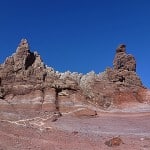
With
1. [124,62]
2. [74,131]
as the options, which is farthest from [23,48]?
[74,131]

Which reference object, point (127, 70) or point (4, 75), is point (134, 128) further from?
point (127, 70)

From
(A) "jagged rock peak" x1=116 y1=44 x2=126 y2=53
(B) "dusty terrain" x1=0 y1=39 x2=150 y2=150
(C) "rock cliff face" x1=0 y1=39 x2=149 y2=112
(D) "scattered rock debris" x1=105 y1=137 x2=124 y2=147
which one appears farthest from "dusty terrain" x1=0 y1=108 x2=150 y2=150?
(A) "jagged rock peak" x1=116 y1=44 x2=126 y2=53

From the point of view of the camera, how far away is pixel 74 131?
1604 inches

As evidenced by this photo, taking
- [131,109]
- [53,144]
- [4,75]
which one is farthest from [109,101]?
[53,144]

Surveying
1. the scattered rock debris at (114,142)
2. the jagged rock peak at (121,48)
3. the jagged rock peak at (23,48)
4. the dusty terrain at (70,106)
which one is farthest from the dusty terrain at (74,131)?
the jagged rock peak at (121,48)

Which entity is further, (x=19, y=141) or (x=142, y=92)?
(x=142, y=92)

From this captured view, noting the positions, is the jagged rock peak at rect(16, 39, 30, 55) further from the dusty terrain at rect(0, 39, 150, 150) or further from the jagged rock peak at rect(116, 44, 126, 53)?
the jagged rock peak at rect(116, 44, 126, 53)

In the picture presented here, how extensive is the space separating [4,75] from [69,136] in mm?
19300

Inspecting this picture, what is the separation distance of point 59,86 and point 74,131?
14.9 m

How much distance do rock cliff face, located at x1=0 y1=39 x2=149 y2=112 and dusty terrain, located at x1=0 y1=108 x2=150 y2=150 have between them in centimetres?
332

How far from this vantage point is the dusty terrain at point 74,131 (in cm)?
3416

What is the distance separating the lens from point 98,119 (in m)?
49.5

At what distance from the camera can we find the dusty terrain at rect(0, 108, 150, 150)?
34156 mm

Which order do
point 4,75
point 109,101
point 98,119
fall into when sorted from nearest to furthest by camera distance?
point 98,119
point 4,75
point 109,101
